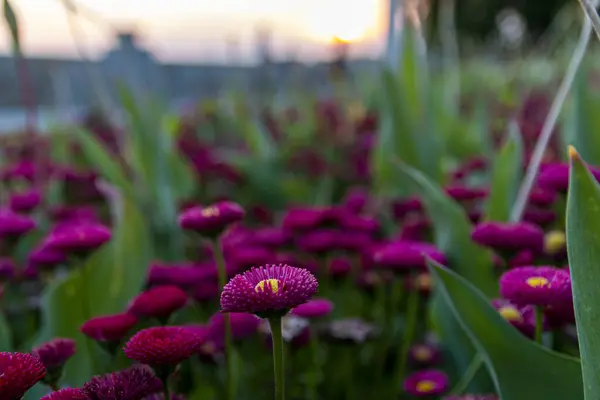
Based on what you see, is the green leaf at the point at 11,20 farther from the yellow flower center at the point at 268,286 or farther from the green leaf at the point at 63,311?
the yellow flower center at the point at 268,286

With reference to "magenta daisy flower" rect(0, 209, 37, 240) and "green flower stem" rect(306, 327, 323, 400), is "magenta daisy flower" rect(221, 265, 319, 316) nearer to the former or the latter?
"green flower stem" rect(306, 327, 323, 400)

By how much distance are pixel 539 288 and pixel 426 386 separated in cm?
22

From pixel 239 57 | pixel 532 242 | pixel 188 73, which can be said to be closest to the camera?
pixel 532 242

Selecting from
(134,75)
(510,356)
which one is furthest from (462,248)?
(134,75)

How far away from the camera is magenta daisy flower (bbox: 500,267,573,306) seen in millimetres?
378

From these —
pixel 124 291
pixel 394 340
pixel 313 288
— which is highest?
pixel 313 288

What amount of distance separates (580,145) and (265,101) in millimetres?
2245

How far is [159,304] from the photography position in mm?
461

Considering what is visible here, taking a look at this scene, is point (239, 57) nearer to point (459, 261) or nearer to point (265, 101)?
point (265, 101)

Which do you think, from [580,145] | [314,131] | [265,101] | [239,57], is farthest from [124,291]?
[265,101]

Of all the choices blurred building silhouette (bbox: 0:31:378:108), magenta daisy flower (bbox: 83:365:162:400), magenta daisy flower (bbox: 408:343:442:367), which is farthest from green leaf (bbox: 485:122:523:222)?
blurred building silhouette (bbox: 0:31:378:108)

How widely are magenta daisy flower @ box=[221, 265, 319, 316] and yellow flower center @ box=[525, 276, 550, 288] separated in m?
0.14

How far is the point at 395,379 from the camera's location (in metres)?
0.69

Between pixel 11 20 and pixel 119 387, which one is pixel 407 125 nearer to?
pixel 11 20
